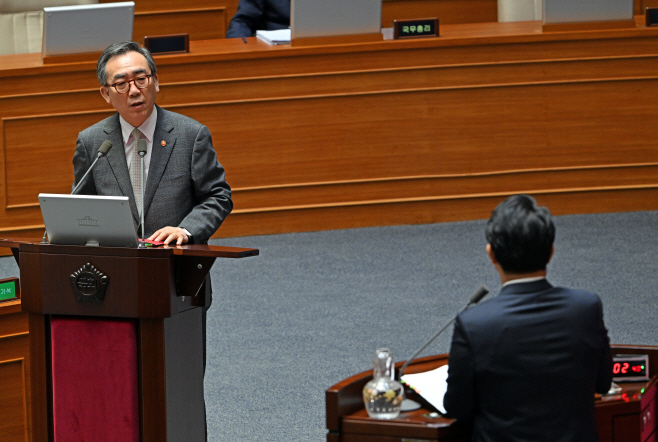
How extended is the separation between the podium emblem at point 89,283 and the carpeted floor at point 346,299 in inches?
42.9

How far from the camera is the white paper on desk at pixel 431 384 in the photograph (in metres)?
1.87

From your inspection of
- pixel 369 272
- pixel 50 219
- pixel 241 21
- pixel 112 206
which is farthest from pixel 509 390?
pixel 241 21

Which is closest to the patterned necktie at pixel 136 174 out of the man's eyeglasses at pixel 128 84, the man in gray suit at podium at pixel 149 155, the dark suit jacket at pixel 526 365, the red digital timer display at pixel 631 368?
the man in gray suit at podium at pixel 149 155

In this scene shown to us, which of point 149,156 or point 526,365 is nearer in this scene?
point 526,365

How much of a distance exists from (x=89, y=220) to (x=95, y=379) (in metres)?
0.37

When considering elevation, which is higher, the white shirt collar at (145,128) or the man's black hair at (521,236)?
the white shirt collar at (145,128)

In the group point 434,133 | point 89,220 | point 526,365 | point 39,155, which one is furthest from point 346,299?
point 526,365

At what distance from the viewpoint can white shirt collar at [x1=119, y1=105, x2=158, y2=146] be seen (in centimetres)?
255

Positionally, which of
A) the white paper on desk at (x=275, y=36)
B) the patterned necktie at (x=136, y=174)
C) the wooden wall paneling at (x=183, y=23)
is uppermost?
the wooden wall paneling at (x=183, y=23)

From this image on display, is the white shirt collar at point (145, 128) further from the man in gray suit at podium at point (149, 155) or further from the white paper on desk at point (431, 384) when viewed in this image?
the white paper on desk at point (431, 384)

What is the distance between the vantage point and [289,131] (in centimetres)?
518

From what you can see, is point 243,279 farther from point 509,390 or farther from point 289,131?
point 509,390

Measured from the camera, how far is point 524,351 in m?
1.70

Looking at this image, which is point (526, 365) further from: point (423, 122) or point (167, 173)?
point (423, 122)
